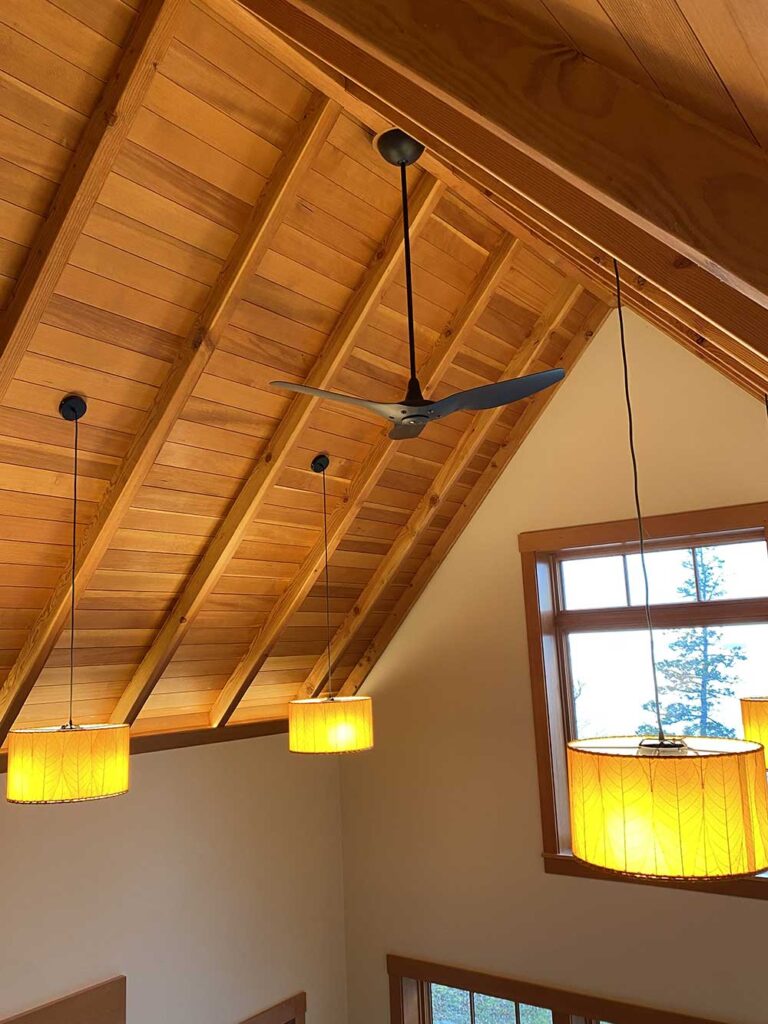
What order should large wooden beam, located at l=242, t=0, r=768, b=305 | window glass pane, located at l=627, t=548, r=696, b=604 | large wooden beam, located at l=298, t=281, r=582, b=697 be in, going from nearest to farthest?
large wooden beam, located at l=242, t=0, r=768, b=305 → large wooden beam, located at l=298, t=281, r=582, b=697 → window glass pane, located at l=627, t=548, r=696, b=604

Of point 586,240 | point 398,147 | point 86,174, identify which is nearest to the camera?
point 586,240

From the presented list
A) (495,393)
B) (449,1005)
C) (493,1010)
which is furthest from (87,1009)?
(495,393)

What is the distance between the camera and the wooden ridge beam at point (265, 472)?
11.4 ft

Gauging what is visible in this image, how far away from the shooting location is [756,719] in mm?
3213

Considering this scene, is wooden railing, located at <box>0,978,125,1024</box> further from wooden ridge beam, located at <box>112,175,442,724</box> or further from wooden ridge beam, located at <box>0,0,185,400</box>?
wooden ridge beam, located at <box>0,0,185,400</box>

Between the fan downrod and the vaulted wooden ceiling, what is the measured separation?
0.06m

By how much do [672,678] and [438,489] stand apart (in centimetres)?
177

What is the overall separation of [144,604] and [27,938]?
66.1 inches

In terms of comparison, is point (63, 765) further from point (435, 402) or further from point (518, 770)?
point (518, 770)

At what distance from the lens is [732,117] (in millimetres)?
885

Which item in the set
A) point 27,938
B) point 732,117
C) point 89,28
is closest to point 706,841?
point 732,117

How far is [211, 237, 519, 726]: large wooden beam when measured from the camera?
12.8 feet

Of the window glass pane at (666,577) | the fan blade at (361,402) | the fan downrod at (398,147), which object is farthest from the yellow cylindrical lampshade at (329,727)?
the fan downrod at (398,147)

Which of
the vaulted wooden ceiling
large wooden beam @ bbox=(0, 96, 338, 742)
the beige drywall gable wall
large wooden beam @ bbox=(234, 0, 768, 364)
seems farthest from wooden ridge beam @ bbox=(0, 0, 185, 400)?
the beige drywall gable wall
